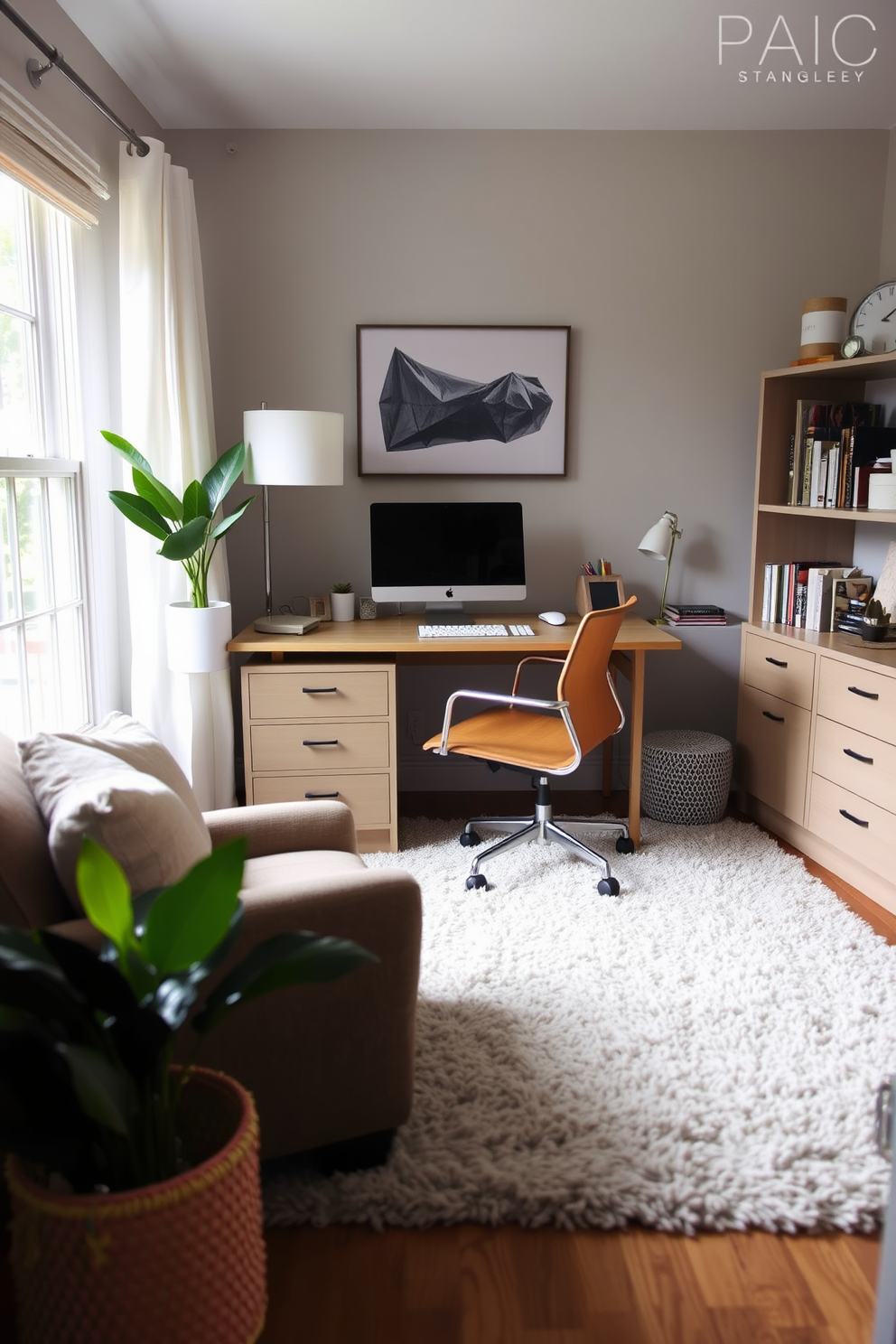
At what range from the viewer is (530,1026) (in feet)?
7.35

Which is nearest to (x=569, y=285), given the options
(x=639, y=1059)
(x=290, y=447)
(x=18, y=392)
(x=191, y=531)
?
(x=290, y=447)

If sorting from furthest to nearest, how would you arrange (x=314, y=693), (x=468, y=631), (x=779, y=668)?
(x=779, y=668) → (x=468, y=631) → (x=314, y=693)

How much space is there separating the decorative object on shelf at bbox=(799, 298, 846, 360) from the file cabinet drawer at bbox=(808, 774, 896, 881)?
1473 millimetres

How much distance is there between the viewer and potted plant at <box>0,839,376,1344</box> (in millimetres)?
1151

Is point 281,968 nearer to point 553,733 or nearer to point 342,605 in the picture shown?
point 553,733

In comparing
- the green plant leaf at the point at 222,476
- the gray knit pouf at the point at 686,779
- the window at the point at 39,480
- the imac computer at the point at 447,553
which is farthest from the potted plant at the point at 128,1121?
the gray knit pouf at the point at 686,779

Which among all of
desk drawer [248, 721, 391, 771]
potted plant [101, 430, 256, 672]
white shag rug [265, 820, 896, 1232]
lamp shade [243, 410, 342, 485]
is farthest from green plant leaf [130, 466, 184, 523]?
white shag rug [265, 820, 896, 1232]

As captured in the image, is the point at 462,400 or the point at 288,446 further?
the point at 462,400

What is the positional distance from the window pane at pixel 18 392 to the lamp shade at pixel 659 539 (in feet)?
6.88

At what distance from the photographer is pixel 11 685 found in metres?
2.59

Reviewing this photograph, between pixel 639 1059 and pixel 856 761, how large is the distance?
1.36 m

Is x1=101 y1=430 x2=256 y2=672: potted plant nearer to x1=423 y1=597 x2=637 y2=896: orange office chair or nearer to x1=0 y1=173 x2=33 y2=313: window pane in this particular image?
x1=0 y1=173 x2=33 y2=313: window pane

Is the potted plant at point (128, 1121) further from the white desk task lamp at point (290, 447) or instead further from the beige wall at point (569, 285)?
the beige wall at point (569, 285)

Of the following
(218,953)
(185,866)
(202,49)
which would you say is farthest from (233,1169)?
(202,49)
